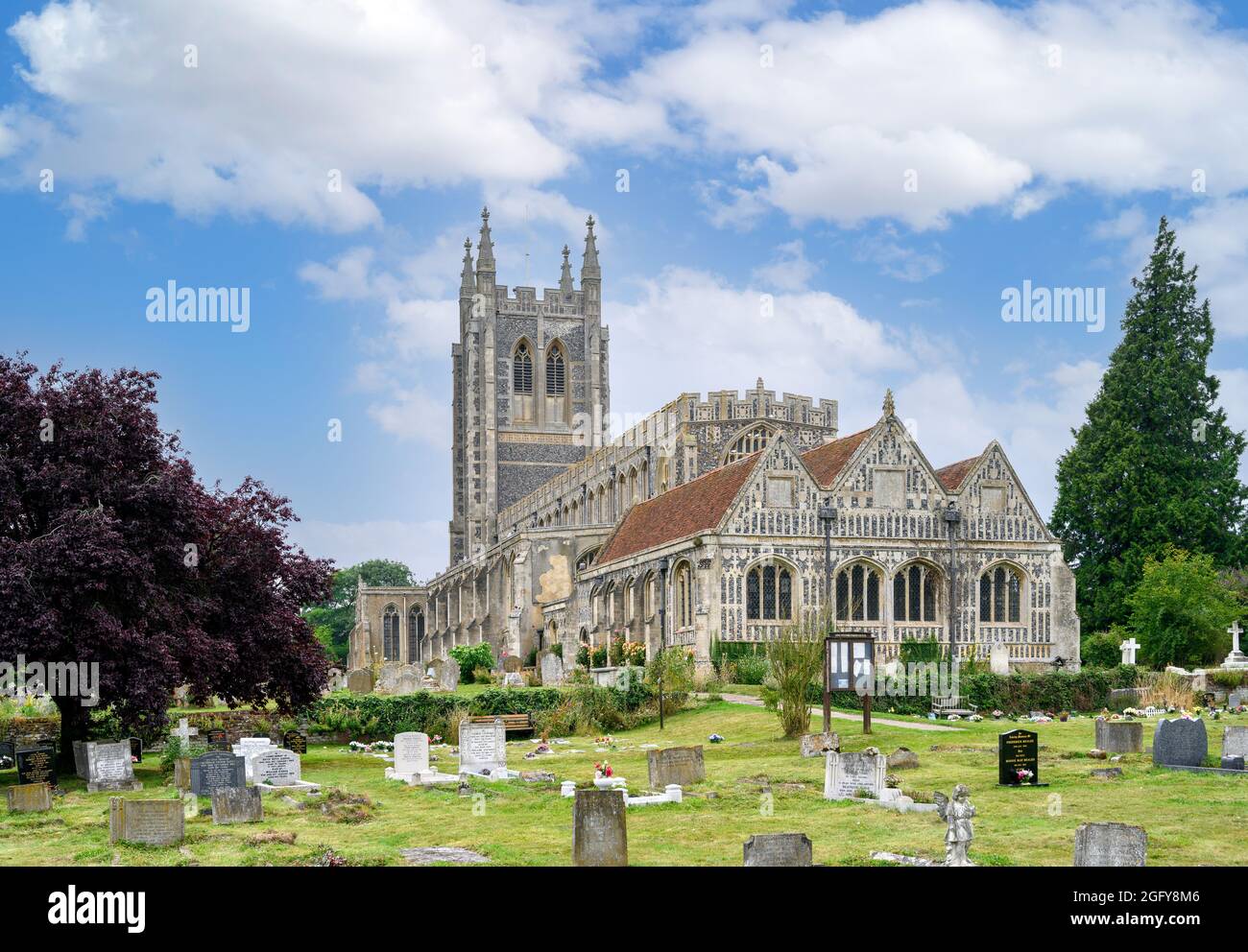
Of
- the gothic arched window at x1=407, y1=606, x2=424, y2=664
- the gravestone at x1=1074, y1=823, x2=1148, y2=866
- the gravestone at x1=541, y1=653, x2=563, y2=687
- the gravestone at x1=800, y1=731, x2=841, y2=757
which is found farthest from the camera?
the gothic arched window at x1=407, y1=606, x2=424, y2=664

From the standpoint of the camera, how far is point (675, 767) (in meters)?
23.8

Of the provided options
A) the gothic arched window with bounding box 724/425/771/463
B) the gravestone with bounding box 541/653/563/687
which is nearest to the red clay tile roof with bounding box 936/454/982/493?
the gravestone with bounding box 541/653/563/687

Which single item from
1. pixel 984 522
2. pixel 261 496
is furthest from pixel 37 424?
pixel 984 522

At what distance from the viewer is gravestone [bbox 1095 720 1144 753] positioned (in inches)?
1029

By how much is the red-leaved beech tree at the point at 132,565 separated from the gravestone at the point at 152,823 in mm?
8099

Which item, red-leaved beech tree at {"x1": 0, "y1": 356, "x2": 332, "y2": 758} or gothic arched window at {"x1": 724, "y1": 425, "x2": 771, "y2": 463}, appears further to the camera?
gothic arched window at {"x1": 724, "y1": 425, "x2": 771, "y2": 463}

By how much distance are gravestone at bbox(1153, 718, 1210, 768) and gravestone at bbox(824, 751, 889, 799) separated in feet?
19.1

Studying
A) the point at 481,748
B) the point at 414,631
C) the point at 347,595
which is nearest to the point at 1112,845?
the point at 481,748

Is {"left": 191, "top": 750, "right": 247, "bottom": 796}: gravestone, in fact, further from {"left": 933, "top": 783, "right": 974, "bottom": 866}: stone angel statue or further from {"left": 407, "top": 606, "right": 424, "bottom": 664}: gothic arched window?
{"left": 407, "top": 606, "right": 424, "bottom": 664}: gothic arched window

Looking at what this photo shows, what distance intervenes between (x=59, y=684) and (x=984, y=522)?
3287cm

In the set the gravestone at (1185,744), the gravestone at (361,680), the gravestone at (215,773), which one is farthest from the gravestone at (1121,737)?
the gravestone at (361,680)

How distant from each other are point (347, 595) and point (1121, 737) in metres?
118

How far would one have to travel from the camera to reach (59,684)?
2652cm
